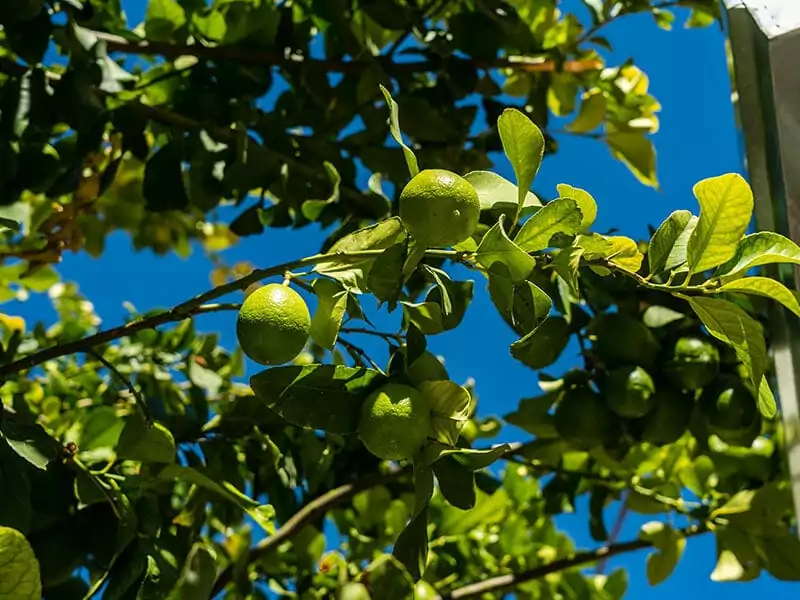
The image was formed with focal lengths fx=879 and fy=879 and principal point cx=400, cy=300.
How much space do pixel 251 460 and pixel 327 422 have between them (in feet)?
1.23

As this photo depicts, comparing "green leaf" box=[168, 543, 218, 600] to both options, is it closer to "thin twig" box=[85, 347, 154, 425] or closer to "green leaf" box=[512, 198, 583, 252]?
"thin twig" box=[85, 347, 154, 425]

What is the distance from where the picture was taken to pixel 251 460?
952 mm

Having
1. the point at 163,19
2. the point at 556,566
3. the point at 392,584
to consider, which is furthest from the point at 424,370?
the point at 163,19

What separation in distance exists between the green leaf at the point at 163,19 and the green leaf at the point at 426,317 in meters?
0.68

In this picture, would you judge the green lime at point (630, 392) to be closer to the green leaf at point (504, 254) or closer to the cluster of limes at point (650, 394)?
the cluster of limes at point (650, 394)

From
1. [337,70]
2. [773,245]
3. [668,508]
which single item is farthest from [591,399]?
[337,70]

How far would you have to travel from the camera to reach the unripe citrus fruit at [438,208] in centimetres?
51

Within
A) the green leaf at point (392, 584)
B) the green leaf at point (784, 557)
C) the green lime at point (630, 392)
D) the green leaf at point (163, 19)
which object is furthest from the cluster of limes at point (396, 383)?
the green leaf at point (163, 19)

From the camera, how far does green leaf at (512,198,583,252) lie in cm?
53

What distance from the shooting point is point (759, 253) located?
0.56m

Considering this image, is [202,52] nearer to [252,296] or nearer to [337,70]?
[337,70]

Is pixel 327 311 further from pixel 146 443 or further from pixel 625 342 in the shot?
pixel 625 342

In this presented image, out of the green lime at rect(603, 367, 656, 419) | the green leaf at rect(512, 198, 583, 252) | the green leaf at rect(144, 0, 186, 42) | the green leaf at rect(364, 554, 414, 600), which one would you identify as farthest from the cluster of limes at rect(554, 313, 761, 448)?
the green leaf at rect(144, 0, 186, 42)

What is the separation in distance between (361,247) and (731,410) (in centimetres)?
51
